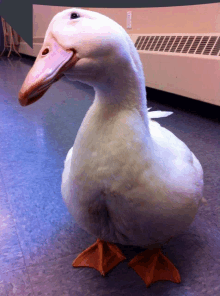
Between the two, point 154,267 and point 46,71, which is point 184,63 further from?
point 46,71

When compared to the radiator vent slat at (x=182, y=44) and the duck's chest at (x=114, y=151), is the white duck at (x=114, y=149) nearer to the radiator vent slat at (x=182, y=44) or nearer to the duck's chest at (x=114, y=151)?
the duck's chest at (x=114, y=151)

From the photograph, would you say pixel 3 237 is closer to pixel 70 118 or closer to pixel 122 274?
pixel 122 274

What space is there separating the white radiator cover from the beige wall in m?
0.09

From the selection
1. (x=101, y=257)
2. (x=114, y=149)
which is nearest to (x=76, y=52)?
(x=114, y=149)

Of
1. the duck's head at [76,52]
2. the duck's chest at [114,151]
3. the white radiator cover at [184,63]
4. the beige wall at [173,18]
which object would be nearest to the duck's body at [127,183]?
the duck's chest at [114,151]

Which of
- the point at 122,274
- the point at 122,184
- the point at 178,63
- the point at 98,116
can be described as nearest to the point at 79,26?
the point at 98,116

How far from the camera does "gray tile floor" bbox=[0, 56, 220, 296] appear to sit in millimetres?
717

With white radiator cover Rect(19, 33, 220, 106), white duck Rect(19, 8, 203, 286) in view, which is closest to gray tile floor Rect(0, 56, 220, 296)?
white duck Rect(19, 8, 203, 286)

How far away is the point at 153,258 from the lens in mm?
789

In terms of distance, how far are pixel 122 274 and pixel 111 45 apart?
59 cm

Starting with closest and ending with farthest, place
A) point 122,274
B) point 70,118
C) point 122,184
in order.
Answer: point 122,184 → point 122,274 → point 70,118

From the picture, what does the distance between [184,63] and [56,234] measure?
1467 mm

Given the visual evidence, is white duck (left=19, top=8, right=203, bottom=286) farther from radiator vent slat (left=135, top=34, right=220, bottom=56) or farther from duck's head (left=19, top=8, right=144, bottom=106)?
radiator vent slat (left=135, top=34, right=220, bottom=56)

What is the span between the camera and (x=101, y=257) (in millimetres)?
779
